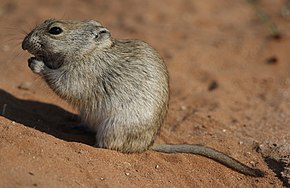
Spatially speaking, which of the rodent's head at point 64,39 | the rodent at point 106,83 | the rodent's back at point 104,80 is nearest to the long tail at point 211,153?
the rodent at point 106,83

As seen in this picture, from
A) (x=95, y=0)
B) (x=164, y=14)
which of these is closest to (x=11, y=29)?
(x=95, y=0)

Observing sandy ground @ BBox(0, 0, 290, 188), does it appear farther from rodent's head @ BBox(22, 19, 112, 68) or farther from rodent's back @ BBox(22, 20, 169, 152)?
rodent's head @ BBox(22, 19, 112, 68)

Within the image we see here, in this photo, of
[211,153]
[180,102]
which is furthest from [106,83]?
[180,102]

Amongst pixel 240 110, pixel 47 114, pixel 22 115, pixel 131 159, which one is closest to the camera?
pixel 131 159

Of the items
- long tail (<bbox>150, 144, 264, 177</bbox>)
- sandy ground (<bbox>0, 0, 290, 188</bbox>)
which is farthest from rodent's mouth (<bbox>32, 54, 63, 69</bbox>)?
long tail (<bbox>150, 144, 264, 177</bbox>)

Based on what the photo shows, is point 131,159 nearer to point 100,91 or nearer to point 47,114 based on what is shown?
point 100,91

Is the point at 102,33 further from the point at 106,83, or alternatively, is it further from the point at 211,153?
the point at 211,153

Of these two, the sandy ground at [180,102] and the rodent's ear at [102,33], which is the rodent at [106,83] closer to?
the rodent's ear at [102,33]
